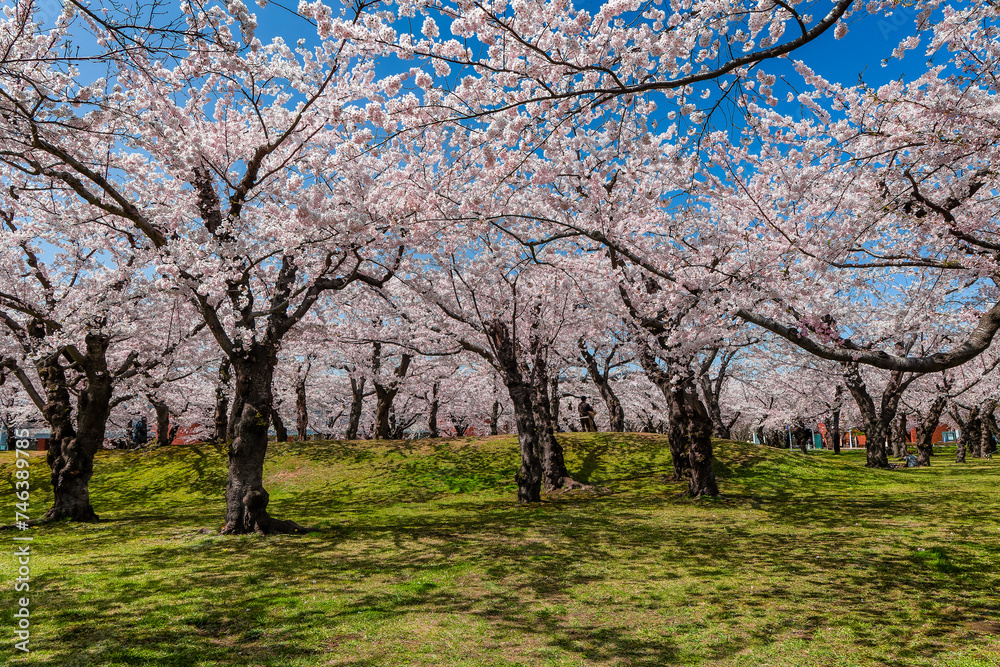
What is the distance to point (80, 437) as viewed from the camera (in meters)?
13.4

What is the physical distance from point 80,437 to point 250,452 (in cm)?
567

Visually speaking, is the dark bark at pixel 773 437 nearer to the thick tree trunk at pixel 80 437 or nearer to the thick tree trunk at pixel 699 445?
the thick tree trunk at pixel 699 445

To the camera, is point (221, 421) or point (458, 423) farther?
point (458, 423)

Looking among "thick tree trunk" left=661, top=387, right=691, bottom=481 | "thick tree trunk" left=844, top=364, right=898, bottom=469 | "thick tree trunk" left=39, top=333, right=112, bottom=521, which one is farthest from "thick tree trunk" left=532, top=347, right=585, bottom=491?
"thick tree trunk" left=844, top=364, right=898, bottom=469

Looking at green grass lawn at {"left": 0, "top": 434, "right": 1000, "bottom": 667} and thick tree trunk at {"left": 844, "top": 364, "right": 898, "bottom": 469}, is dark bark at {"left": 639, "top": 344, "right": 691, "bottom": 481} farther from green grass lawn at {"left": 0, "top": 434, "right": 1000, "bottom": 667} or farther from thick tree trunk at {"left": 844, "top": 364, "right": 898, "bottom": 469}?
thick tree trunk at {"left": 844, "top": 364, "right": 898, "bottom": 469}

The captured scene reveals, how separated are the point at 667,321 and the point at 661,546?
657 cm

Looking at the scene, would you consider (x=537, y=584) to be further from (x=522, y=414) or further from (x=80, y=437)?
(x=80, y=437)

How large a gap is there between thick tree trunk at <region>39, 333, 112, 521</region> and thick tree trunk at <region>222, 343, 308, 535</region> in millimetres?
4963

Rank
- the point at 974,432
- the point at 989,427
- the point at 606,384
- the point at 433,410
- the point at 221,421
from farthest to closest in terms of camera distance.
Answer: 1. the point at 974,432
2. the point at 989,427
3. the point at 433,410
4. the point at 221,421
5. the point at 606,384

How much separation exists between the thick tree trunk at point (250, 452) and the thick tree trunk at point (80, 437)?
4.96 metres

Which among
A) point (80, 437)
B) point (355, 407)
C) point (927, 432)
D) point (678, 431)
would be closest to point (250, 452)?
point (80, 437)

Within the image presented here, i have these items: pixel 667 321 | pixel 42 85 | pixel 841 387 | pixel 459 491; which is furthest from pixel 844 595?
pixel 841 387

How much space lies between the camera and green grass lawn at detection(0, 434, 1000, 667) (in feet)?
18.1

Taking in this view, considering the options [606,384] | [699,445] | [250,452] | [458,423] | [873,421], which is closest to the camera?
[250,452]
